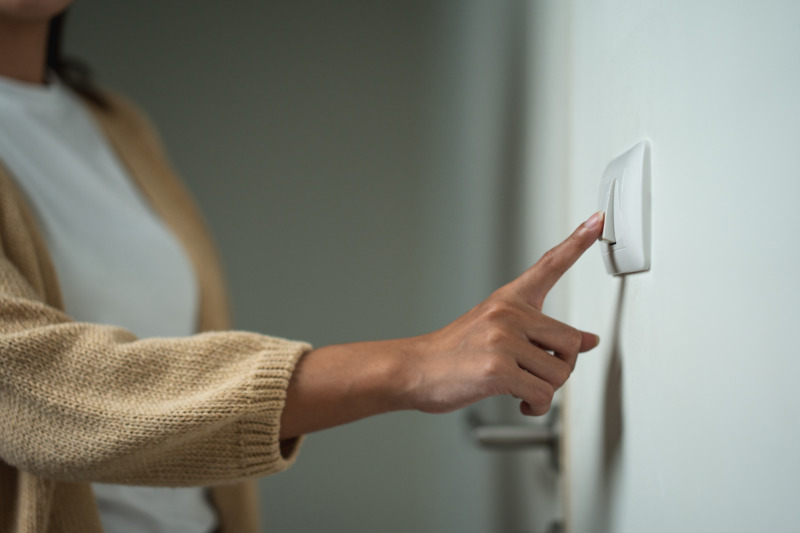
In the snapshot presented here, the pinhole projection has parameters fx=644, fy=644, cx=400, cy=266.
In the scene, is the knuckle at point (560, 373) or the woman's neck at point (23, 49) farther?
the woman's neck at point (23, 49)

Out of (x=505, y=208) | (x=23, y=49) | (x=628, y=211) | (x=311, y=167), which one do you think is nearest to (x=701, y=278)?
(x=628, y=211)

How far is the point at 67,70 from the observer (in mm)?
991

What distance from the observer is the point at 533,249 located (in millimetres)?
681

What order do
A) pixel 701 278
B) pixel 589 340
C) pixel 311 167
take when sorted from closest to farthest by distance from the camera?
pixel 701 278 < pixel 589 340 < pixel 311 167

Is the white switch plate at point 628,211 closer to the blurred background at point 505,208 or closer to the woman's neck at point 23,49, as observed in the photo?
the blurred background at point 505,208

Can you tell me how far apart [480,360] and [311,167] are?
3.65 ft

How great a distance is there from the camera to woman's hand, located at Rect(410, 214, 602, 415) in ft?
1.36

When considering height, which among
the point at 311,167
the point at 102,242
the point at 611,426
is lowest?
the point at 611,426

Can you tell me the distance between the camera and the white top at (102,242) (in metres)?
0.77

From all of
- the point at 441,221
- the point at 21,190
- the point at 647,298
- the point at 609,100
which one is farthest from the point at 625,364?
the point at 441,221

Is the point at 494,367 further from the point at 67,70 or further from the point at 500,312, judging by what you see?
the point at 67,70

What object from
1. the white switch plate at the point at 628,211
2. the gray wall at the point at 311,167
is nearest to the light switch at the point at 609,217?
the white switch plate at the point at 628,211

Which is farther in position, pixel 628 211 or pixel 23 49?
pixel 23 49

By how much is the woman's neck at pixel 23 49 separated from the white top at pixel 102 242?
0.05 feet
